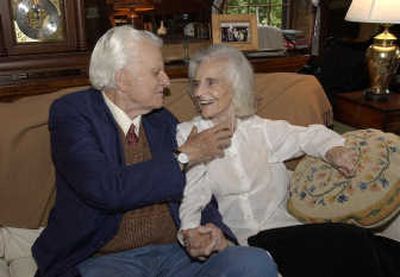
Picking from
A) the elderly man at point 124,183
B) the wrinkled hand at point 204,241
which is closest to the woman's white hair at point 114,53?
the elderly man at point 124,183

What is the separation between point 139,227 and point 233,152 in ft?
1.34

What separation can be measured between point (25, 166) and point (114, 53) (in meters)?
0.51

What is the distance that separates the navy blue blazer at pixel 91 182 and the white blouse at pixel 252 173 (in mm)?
106

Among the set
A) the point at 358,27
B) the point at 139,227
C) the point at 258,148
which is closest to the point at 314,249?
the point at 258,148

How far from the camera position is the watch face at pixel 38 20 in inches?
76.0

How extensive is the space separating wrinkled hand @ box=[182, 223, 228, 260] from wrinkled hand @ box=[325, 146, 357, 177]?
47 centimetres

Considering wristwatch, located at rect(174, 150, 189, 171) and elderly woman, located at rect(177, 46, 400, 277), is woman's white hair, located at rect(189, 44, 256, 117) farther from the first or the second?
wristwatch, located at rect(174, 150, 189, 171)

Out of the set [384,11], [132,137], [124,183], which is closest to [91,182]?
[124,183]

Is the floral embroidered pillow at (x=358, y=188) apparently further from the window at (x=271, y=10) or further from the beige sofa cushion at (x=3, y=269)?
the window at (x=271, y=10)

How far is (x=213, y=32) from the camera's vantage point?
2102 mm

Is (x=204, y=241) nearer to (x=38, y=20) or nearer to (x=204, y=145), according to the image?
(x=204, y=145)

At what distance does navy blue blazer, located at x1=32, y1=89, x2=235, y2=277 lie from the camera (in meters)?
1.32

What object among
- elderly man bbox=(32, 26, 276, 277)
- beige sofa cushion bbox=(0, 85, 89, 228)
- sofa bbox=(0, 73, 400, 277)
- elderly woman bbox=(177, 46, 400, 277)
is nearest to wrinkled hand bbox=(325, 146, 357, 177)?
elderly woman bbox=(177, 46, 400, 277)

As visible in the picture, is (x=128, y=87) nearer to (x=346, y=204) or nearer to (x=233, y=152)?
(x=233, y=152)
